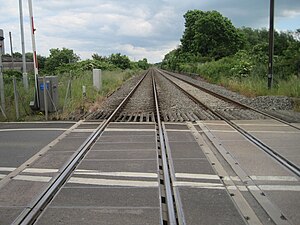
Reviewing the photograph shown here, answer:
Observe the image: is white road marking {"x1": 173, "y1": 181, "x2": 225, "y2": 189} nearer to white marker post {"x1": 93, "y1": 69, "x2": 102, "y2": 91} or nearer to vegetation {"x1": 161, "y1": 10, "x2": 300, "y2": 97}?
vegetation {"x1": 161, "y1": 10, "x2": 300, "y2": 97}

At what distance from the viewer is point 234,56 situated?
47.5 m

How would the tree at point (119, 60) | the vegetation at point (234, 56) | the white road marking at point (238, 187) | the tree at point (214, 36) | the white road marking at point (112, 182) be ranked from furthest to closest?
the tree at point (119, 60), the tree at point (214, 36), the vegetation at point (234, 56), the white road marking at point (112, 182), the white road marking at point (238, 187)

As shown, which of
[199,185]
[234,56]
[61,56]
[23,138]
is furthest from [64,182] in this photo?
[61,56]

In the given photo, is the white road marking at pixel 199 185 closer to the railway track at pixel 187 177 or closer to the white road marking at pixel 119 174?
the railway track at pixel 187 177

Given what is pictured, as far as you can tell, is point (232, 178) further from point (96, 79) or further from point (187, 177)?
point (96, 79)

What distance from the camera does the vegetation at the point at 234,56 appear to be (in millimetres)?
23225

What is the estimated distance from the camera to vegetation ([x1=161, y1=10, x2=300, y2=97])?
23.2 metres


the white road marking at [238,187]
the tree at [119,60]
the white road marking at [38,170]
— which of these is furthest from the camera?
the tree at [119,60]

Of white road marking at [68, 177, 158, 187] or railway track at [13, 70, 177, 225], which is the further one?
white road marking at [68, 177, 158, 187]

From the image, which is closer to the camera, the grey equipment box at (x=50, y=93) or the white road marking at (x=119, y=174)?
the white road marking at (x=119, y=174)

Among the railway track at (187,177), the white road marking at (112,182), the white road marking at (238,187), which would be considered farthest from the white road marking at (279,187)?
the white road marking at (112,182)

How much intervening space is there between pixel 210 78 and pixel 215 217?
1472 inches

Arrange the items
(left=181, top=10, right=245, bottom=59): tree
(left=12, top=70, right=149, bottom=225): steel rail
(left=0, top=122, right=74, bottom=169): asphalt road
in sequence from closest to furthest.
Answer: (left=12, top=70, right=149, bottom=225): steel rail < (left=0, top=122, right=74, bottom=169): asphalt road < (left=181, top=10, right=245, bottom=59): tree

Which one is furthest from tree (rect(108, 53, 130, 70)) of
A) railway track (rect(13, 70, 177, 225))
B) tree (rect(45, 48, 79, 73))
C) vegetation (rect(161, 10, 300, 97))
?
railway track (rect(13, 70, 177, 225))
